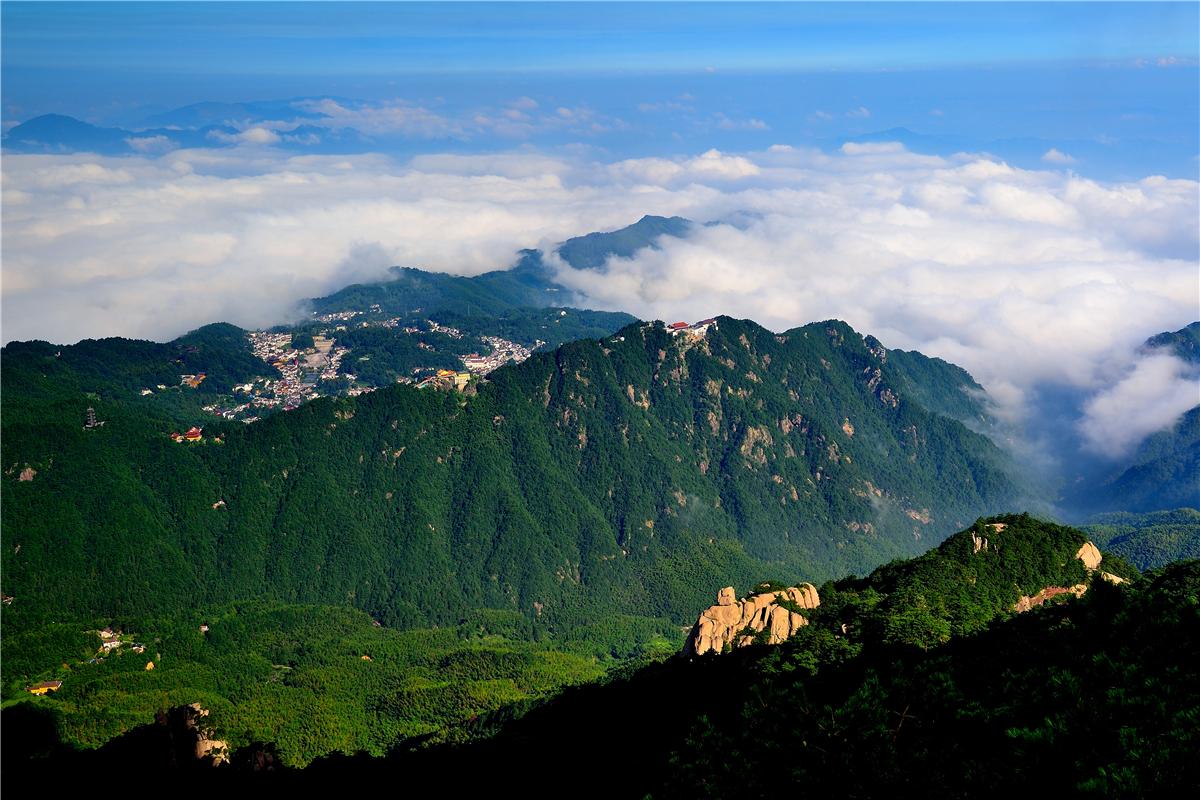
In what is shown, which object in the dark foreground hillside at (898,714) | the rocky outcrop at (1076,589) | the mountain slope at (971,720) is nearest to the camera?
the mountain slope at (971,720)

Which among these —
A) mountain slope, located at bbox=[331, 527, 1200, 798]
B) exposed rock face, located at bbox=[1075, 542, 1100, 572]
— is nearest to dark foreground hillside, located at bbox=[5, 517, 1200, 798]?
mountain slope, located at bbox=[331, 527, 1200, 798]

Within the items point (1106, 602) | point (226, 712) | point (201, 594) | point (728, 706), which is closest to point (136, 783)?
point (226, 712)

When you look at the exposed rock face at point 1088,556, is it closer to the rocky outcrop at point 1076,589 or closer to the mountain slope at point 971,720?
the rocky outcrop at point 1076,589

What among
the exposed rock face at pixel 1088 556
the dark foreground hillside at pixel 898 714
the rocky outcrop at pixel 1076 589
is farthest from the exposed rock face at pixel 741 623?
the exposed rock face at pixel 1088 556

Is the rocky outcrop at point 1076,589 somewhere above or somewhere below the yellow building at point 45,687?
above

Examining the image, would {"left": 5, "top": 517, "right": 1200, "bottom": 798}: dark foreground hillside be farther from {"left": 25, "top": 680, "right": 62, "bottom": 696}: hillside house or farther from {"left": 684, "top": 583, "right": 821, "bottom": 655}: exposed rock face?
{"left": 25, "top": 680, "right": 62, "bottom": 696}: hillside house

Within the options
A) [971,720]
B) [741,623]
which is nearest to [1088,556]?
[741,623]

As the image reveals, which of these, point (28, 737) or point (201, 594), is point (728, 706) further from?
point (201, 594)

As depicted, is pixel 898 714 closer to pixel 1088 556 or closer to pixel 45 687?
pixel 1088 556
